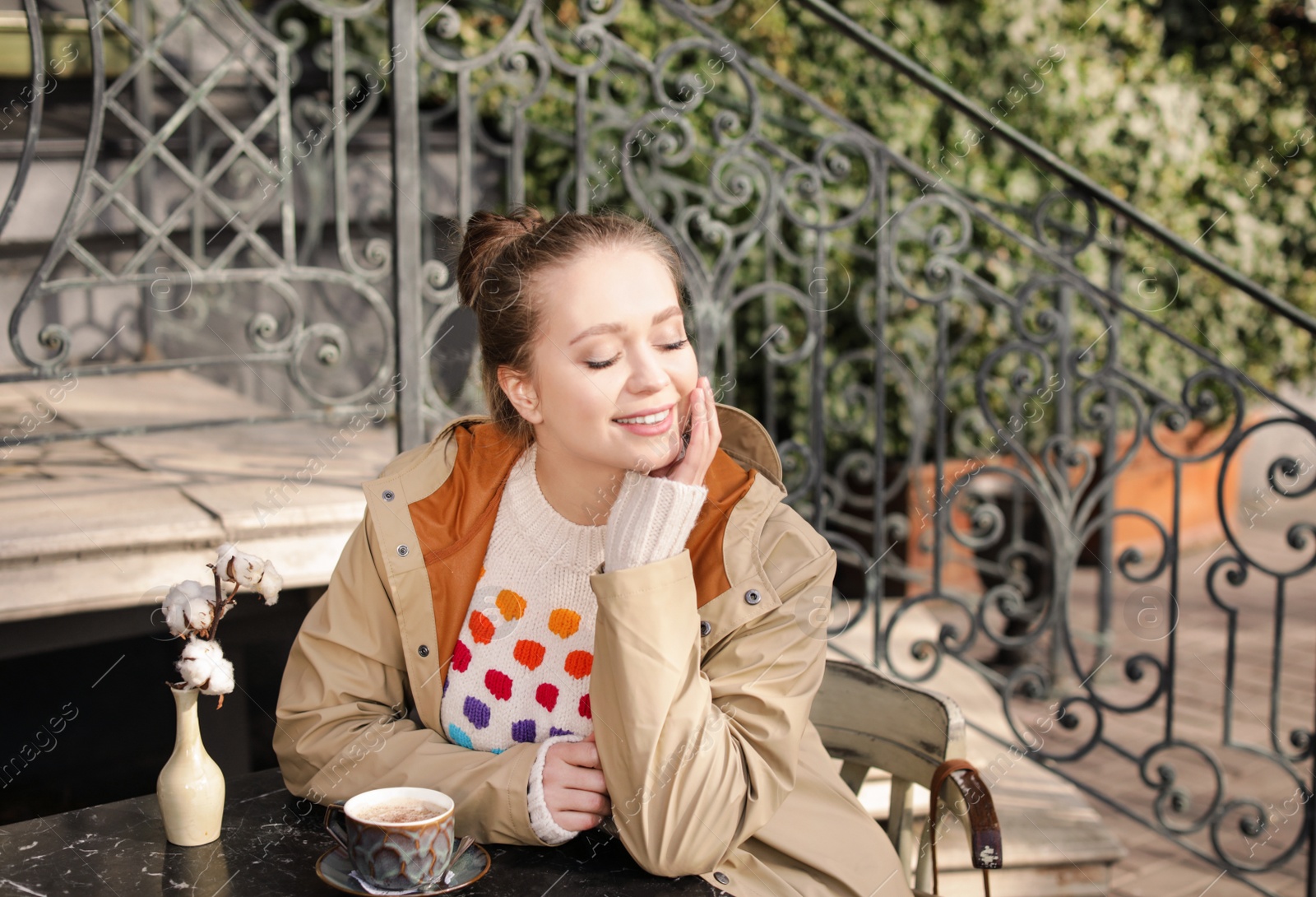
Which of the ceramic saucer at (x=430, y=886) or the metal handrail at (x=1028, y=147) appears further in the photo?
the metal handrail at (x=1028, y=147)

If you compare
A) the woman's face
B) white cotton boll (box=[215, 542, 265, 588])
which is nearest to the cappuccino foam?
white cotton boll (box=[215, 542, 265, 588])

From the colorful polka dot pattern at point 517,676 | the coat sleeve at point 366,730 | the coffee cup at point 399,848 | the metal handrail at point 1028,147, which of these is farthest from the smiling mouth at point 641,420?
the metal handrail at point 1028,147

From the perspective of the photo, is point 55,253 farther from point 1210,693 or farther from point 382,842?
point 1210,693

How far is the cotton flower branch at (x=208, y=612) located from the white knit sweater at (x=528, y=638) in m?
0.30

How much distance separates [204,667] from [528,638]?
0.44 meters

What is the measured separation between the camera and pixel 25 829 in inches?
61.1

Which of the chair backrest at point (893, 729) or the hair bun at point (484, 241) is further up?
the hair bun at point (484, 241)

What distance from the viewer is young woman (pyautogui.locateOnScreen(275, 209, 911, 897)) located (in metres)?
1.47

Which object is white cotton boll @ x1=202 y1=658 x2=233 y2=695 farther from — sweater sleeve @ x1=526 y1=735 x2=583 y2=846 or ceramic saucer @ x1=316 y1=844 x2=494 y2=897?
sweater sleeve @ x1=526 y1=735 x2=583 y2=846

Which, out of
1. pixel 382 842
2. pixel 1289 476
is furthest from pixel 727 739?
pixel 1289 476

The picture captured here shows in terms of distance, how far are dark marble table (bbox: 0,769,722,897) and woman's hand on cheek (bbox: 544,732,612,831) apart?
0.16 feet

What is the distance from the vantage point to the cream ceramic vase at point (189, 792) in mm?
1468

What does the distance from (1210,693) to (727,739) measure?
367 cm

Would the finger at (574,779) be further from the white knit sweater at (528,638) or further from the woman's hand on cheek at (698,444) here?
the woman's hand on cheek at (698,444)
